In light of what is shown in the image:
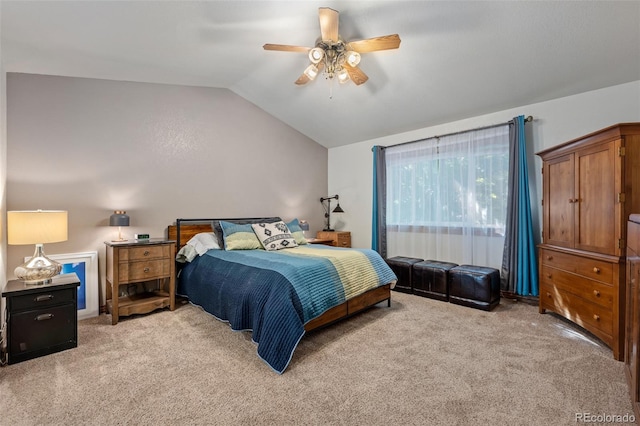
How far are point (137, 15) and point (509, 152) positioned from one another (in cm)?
420

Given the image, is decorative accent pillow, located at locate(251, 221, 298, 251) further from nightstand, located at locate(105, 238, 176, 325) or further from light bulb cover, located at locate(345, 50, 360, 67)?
light bulb cover, located at locate(345, 50, 360, 67)

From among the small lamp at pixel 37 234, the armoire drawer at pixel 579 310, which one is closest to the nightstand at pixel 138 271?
the small lamp at pixel 37 234

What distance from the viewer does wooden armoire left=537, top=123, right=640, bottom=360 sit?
2326 mm

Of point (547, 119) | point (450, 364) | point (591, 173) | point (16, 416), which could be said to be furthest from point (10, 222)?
point (547, 119)

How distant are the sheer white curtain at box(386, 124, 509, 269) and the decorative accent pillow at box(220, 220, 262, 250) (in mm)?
2408

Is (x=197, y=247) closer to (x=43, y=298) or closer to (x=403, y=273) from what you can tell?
(x=43, y=298)

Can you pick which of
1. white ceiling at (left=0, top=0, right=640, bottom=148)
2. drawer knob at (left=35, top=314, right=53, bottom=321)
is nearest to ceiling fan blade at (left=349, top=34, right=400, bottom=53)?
white ceiling at (left=0, top=0, right=640, bottom=148)

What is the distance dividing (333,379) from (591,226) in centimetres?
262

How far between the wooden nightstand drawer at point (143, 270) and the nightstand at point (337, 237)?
2674mm

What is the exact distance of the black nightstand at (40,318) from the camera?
2264 mm

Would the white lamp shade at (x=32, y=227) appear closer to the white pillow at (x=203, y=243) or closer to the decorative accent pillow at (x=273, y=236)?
the white pillow at (x=203, y=243)

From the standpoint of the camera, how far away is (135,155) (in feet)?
12.0

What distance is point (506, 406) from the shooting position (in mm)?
1748

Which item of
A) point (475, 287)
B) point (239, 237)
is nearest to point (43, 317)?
point (239, 237)
